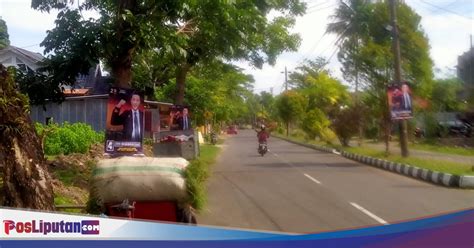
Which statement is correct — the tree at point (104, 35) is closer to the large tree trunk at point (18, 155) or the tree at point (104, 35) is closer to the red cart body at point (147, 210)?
the large tree trunk at point (18, 155)

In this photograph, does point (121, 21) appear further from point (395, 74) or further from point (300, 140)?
point (300, 140)

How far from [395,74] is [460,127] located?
2.40 feet

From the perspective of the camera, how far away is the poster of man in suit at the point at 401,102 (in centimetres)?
259

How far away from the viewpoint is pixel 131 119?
3.47 m

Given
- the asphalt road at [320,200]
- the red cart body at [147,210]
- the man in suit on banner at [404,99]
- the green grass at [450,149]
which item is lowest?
the asphalt road at [320,200]

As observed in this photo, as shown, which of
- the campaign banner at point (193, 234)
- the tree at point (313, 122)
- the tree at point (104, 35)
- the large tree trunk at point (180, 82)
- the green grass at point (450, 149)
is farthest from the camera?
the large tree trunk at point (180, 82)

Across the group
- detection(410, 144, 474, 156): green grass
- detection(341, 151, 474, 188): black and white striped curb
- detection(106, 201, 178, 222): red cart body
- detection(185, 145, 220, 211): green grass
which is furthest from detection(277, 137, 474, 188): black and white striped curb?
detection(106, 201, 178, 222): red cart body

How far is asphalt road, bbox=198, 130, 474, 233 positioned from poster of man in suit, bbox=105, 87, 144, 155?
635 millimetres

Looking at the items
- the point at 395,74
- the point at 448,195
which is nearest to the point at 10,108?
the point at 395,74

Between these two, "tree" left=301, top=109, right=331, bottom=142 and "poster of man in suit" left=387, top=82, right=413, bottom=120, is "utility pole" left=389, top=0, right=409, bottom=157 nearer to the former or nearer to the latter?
"poster of man in suit" left=387, top=82, right=413, bottom=120

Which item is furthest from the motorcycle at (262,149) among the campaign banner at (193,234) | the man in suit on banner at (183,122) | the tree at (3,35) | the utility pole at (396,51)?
the tree at (3,35)

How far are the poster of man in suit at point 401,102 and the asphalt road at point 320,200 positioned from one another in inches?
19.3

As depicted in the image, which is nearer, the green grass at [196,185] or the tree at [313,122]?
the green grass at [196,185]

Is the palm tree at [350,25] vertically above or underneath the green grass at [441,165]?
above
